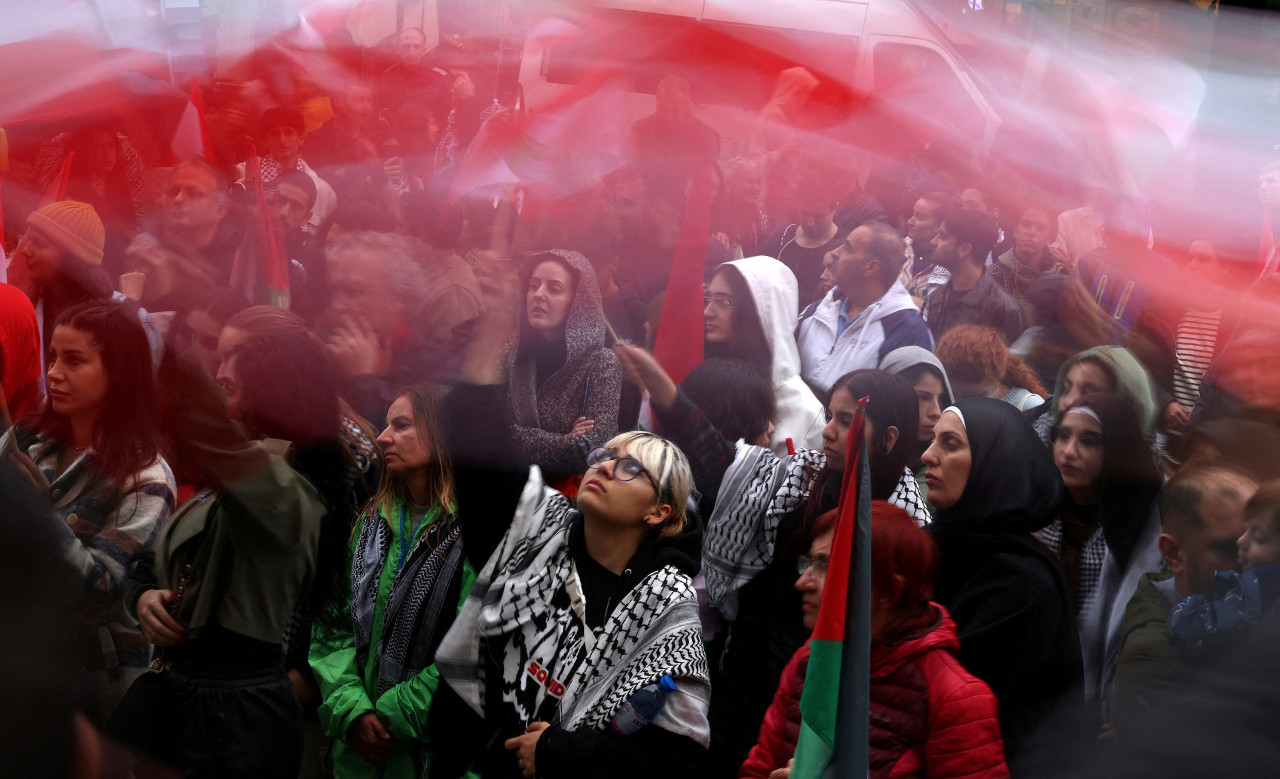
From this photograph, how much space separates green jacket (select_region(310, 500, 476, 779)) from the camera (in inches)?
89.7

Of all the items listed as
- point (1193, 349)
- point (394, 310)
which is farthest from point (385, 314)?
point (1193, 349)

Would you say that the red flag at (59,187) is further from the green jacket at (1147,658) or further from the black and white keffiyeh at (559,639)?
the green jacket at (1147,658)

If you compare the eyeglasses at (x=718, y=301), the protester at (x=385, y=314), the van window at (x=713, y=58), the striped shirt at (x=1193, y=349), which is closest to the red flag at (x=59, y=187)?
the protester at (x=385, y=314)

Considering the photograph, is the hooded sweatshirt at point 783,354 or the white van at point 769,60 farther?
the hooded sweatshirt at point 783,354

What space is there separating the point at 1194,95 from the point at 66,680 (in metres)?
1.76

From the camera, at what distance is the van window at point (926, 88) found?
1.67 m

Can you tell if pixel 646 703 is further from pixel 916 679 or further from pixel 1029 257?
pixel 1029 257

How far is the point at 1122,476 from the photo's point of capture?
1821mm

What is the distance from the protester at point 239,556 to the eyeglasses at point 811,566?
98 centimetres

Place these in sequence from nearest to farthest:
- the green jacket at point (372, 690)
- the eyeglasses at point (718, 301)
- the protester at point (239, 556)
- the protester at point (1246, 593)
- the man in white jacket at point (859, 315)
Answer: the protester at point (1246, 593), the man in white jacket at point (859, 315), the eyeglasses at point (718, 301), the protester at point (239, 556), the green jacket at point (372, 690)

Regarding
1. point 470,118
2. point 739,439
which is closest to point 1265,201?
point 739,439

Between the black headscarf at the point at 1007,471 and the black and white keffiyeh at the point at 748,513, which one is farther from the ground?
the black headscarf at the point at 1007,471

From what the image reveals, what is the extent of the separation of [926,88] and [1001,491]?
2.25ft

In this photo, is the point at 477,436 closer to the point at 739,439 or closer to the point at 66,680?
the point at 739,439
